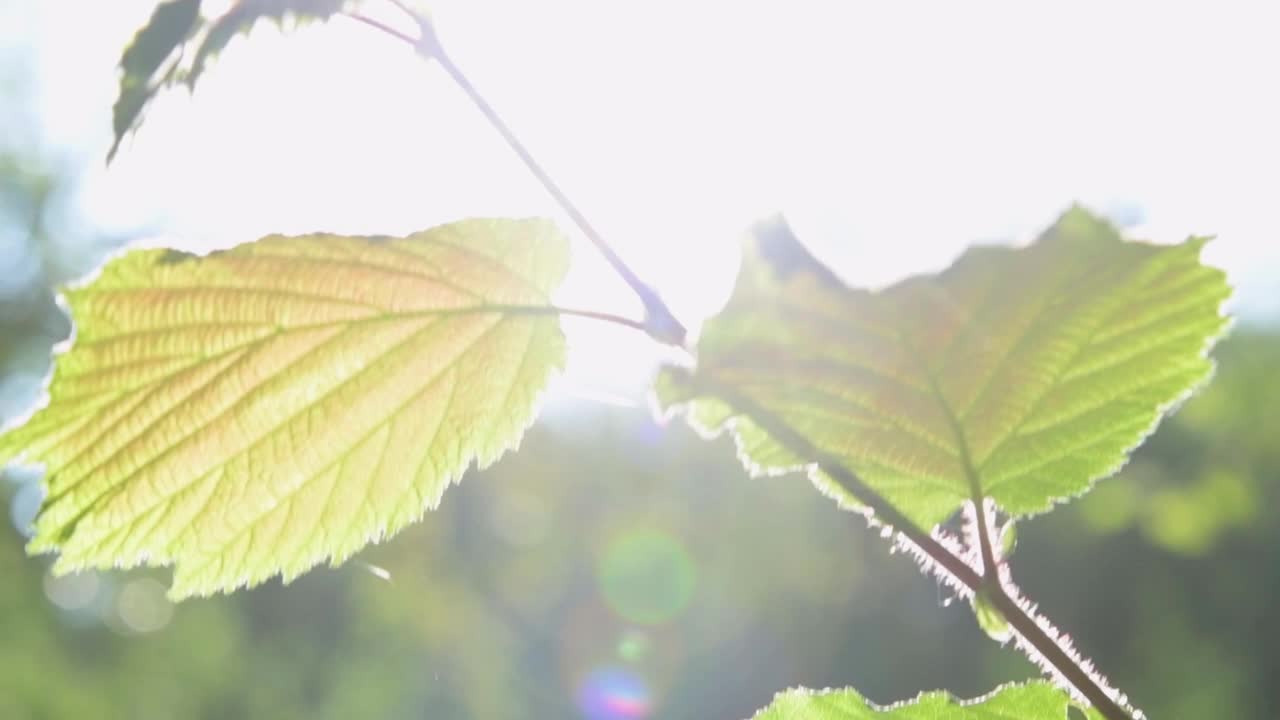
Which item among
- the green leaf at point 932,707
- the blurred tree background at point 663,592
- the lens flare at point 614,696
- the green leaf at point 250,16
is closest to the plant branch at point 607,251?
the green leaf at point 250,16

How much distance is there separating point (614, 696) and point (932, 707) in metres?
29.1

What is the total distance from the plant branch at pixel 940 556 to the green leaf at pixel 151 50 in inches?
19.8

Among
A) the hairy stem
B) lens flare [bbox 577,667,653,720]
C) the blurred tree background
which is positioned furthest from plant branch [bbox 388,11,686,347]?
lens flare [bbox 577,667,653,720]

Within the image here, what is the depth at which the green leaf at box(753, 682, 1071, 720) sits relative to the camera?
106cm

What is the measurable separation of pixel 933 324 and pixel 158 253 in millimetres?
682

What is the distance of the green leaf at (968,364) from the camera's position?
2.86 ft

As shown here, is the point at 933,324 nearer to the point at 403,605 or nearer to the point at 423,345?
the point at 423,345

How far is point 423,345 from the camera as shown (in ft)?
3.98

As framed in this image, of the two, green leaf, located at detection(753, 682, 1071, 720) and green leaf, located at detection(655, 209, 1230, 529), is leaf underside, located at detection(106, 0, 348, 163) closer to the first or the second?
green leaf, located at detection(655, 209, 1230, 529)

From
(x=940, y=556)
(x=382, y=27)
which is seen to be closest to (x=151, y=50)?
(x=382, y=27)

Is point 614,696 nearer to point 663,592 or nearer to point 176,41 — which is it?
point 663,592

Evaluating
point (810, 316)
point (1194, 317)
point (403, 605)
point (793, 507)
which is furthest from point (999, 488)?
point (793, 507)

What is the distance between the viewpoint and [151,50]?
96cm

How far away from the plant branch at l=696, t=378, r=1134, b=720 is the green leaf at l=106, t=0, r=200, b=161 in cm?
50
